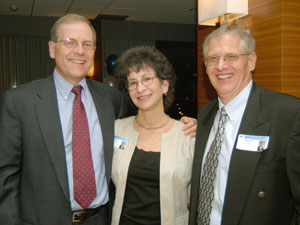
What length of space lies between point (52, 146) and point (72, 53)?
0.63 meters

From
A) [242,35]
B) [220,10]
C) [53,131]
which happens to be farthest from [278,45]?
[53,131]

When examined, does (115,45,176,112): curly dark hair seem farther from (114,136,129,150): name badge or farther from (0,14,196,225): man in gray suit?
(114,136,129,150): name badge

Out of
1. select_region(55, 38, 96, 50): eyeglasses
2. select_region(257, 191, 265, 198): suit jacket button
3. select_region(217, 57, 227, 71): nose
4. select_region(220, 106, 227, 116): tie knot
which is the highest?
select_region(55, 38, 96, 50): eyeglasses

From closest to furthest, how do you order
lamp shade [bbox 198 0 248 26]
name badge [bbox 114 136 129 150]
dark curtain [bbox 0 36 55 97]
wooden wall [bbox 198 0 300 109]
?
name badge [bbox 114 136 129 150]
wooden wall [bbox 198 0 300 109]
lamp shade [bbox 198 0 248 26]
dark curtain [bbox 0 36 55 97]

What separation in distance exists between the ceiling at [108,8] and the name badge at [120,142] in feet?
18.1

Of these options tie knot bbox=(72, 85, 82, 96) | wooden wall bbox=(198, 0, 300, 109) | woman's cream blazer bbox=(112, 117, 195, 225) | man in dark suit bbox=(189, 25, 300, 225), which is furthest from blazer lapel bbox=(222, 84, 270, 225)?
wooden wall bbox=(198, 0, 300, 109)

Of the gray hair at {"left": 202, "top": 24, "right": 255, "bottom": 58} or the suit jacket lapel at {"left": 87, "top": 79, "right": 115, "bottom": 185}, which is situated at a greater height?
the gray hair at {"left": 202, "top": 24, "right": 255, "bottom": 58}

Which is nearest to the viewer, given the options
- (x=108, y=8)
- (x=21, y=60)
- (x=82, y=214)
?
(x=82, y=214)

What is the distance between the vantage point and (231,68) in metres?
1.77

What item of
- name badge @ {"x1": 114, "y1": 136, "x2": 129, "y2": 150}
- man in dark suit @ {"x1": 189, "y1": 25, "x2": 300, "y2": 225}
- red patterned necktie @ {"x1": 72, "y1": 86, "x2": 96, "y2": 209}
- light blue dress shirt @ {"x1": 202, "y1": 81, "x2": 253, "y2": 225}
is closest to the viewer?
man in dark suit @ {"x1": 189, "y1": 25, "x2": 300, "y2": 225}

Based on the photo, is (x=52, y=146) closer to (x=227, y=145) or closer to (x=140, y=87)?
(x=140, y=87)

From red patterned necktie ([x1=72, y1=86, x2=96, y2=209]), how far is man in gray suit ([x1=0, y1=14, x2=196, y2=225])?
30 millimetres

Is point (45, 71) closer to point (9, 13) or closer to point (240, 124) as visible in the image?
point (9, 13)

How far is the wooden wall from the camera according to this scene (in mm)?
2652
